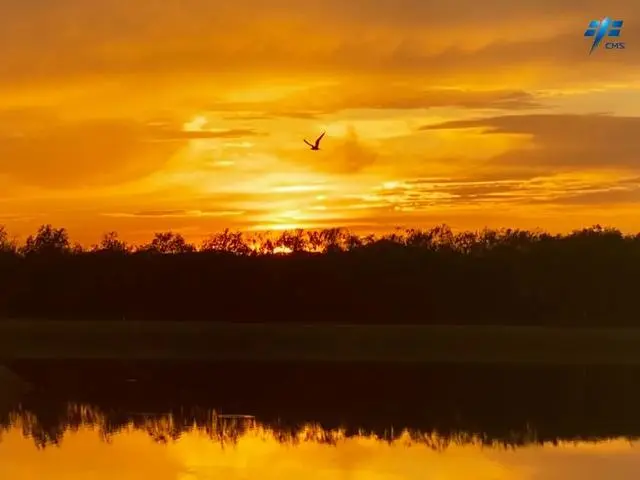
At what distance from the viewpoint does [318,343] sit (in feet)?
143

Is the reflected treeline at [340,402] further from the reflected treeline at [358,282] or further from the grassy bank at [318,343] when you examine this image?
the reflected treeline at [358,282]

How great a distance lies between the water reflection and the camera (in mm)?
18547

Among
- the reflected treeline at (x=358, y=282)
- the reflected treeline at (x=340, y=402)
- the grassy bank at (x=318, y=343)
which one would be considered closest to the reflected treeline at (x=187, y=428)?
the reflected treeline at (x=340, y=402)

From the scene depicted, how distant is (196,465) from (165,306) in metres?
35.3

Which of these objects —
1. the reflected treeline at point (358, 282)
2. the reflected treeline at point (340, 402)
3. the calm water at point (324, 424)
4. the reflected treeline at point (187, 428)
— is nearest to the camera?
the calm water at point (324, 424)

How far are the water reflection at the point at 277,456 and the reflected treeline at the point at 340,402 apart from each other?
0.18 m

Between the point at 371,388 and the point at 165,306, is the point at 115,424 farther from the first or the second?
the point at 165,306

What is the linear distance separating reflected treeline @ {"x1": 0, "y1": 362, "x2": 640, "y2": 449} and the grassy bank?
12.2ft

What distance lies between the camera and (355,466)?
19453 mm

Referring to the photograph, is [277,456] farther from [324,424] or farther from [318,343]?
[318,343]

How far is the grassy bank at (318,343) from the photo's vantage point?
134 feet

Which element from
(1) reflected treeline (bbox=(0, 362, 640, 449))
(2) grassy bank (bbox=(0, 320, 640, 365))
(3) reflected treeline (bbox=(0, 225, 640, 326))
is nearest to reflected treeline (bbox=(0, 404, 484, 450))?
(1) reflected treeline (bbox=(0, 362, 640, 449))

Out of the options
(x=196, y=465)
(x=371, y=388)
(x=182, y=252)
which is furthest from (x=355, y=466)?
(x=182, y=252)

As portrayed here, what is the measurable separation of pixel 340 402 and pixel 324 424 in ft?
11.5
